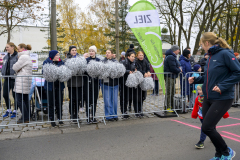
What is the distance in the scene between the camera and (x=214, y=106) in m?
3.21

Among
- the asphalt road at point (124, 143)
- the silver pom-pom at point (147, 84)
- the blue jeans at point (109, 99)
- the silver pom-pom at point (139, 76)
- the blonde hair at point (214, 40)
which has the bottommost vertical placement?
the asphalt road at point (124, 143)

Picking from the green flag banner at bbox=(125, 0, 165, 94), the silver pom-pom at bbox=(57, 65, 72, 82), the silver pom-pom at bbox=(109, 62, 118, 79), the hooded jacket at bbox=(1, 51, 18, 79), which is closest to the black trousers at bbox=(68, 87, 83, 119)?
the silver pom-pom at bbox=(57, 65, 72, 82)

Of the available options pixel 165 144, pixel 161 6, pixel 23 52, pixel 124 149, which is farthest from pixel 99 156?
pixel 161 6

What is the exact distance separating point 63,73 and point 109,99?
5.01 ft

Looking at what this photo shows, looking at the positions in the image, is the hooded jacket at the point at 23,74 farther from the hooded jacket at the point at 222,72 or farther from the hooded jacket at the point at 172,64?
the hooded jacket at the point at 222,72

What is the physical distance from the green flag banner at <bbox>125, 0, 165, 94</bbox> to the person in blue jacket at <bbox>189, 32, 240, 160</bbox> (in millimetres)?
3082

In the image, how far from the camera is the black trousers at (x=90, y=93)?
5844mm

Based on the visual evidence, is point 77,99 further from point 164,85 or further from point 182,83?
point 182,83

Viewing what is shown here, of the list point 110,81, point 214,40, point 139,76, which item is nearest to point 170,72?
point 139,76

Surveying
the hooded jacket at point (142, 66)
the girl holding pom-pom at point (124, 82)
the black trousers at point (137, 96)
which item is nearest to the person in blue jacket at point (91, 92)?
the girl holding pom-pom at point (124, 82)

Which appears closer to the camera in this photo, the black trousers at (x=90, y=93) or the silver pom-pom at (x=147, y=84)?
the black trousers at (x=90, y=93)

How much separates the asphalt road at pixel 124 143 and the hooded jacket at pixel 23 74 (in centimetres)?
151

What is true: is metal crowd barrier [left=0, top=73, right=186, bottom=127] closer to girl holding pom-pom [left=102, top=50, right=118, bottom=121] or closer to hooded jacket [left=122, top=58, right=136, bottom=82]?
girl holding pom-pom [left=102, top=50, right=118, bottom=121]

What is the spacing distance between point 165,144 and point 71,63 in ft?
9.59
